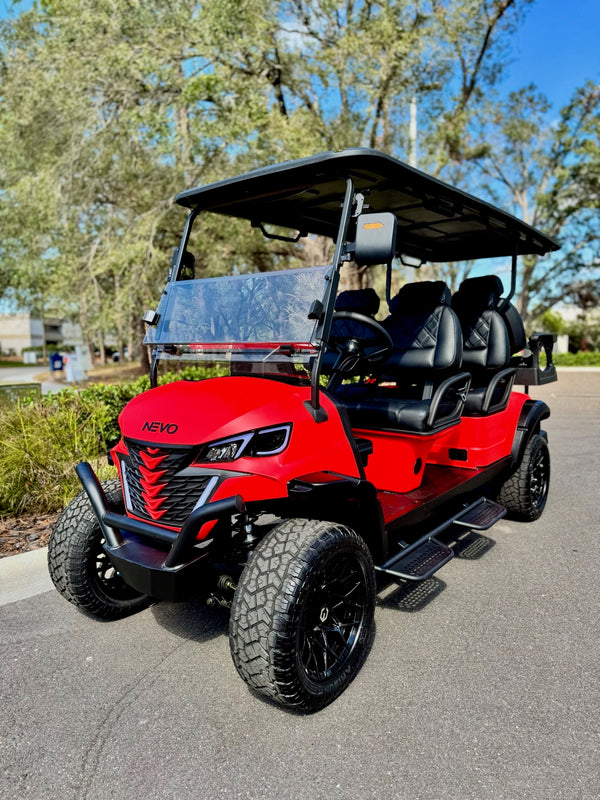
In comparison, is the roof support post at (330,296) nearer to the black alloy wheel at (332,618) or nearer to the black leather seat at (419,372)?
the black alloy wheel at (332,618)

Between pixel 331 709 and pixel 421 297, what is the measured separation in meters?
2.73

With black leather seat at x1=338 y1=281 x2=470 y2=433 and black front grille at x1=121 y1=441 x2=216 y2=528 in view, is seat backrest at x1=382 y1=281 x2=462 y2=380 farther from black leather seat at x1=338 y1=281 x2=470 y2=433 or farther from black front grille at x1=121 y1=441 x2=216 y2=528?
black front grille at x1=121 y1=441 x2=216 y2=528

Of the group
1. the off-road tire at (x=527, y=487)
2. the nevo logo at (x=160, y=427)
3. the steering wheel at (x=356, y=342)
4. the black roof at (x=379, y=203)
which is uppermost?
the black roof at (x=379, y=203)

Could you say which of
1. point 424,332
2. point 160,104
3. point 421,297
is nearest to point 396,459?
point 424,332

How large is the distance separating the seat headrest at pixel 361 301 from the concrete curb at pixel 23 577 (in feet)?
8.63

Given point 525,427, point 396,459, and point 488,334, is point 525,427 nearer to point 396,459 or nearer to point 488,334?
point 488,334

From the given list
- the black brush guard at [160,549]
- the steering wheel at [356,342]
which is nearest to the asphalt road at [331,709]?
the black brush guard at [160,549]

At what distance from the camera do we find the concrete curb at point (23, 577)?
342 cm

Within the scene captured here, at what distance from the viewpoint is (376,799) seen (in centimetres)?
189

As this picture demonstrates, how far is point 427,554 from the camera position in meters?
3.12

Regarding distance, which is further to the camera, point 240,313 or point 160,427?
point 240,313

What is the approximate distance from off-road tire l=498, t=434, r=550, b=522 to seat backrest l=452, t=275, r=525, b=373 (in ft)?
2.36

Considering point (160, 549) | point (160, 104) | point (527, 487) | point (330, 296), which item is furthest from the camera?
point (160, 104)

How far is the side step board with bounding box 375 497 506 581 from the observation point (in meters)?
2.82
